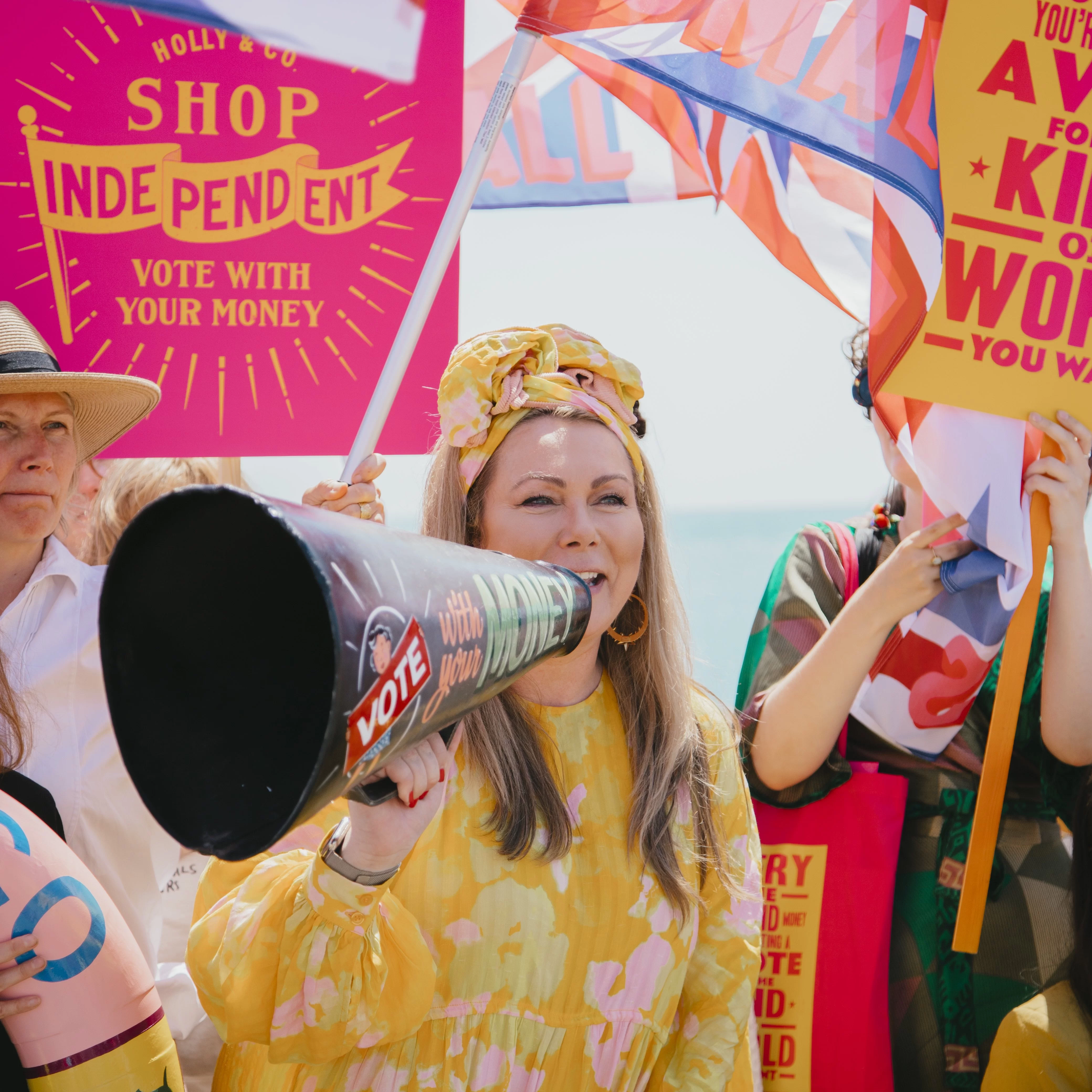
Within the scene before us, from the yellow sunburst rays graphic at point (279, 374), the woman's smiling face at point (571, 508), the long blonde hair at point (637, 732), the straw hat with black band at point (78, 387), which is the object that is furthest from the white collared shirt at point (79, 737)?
the woman's smiling face at point (571, 508)

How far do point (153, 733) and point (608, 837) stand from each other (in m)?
0.97

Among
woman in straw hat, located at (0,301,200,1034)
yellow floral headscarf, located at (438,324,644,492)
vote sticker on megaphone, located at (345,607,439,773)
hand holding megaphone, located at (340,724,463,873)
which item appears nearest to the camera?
vote sticker on megaphone, located at (345,607,439,773)

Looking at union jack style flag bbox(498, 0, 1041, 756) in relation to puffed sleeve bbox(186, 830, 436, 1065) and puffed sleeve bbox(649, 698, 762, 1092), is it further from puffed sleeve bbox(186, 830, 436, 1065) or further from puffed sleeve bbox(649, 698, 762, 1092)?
puffed sleeve bbox(186, 830, 436, 1065)

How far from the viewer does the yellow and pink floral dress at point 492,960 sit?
4.61 feet

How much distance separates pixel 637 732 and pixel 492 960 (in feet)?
1.63

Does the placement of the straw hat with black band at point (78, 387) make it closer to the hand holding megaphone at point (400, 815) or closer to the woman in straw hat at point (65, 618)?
the woman in straw hat at point (65, 618)

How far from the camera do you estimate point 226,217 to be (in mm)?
2318

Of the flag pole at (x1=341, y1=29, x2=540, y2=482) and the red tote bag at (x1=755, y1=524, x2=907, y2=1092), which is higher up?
the flag pole at (x1=341, y1=29, x2=540, y2=482)

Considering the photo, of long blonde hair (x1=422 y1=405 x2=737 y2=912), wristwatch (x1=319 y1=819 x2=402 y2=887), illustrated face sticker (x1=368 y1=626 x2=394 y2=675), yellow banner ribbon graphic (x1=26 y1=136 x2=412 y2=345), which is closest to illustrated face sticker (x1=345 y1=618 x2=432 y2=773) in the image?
illustrated face sticker (x1=368 y1=626 x2=394 y2=675)

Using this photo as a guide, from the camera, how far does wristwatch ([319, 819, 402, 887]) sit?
4.36ft

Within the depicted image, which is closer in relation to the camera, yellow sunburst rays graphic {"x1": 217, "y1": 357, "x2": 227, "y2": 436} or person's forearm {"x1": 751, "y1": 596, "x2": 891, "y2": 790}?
person's forearm {"x1": 751, "y1": 596, "x2": 891, "y2": 790}

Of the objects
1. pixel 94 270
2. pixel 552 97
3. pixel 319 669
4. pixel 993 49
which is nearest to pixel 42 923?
pixel 319 669

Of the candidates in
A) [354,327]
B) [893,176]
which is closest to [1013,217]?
[893,176]

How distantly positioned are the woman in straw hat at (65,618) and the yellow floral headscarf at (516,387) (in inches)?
29.0
